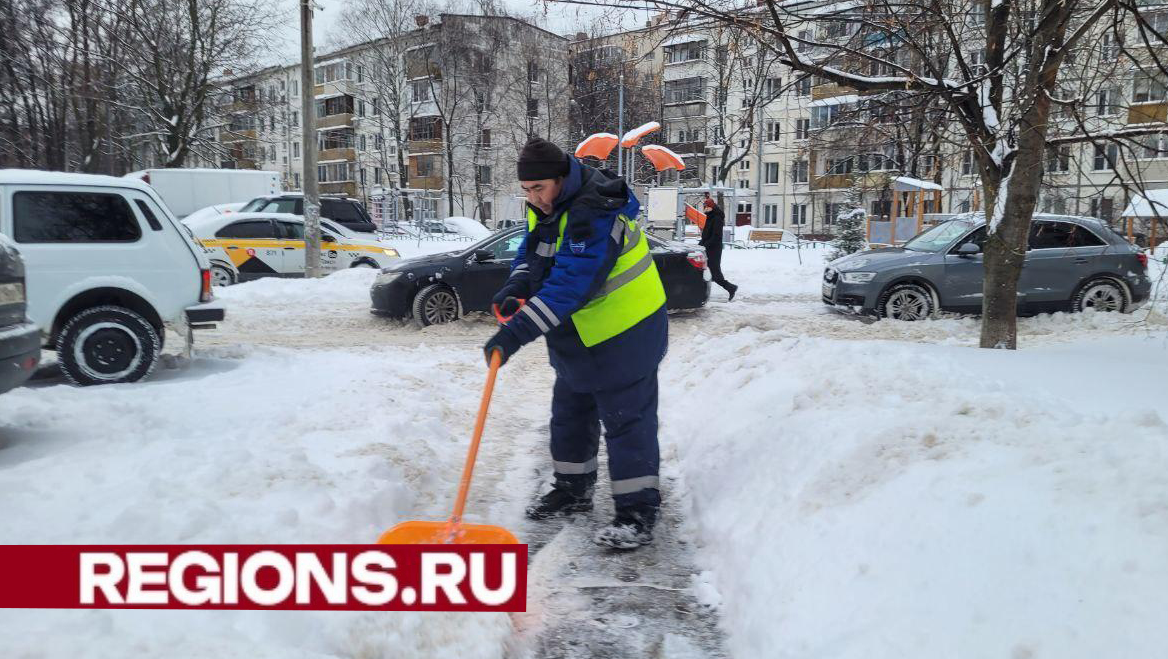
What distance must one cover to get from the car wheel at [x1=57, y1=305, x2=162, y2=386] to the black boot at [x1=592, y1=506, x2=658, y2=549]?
4.93 metres

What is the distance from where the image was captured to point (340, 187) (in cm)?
6156

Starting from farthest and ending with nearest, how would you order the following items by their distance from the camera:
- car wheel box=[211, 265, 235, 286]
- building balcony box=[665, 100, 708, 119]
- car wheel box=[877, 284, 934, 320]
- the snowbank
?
building balcony box=[665, 100, 708, 119]
car wheel box=[211, 265, 235, 286]
car wheel box=[877, 284, 934, 320]
the snowbank

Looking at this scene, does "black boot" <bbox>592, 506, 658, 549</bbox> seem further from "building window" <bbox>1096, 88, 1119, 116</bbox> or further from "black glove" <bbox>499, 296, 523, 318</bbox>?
"building window" <bbox>1096, 88, 1119, 116</bbox>

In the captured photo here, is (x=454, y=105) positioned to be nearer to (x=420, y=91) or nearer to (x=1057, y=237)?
(x=420, y=91)

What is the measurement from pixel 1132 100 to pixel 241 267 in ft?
46.1

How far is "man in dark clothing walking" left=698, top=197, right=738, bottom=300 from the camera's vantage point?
13547 mm

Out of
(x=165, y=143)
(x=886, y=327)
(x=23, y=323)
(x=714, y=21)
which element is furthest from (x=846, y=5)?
(x=165, y=143)

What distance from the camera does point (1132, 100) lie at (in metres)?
7.18

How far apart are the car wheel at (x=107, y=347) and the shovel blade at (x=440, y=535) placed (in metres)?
4.79

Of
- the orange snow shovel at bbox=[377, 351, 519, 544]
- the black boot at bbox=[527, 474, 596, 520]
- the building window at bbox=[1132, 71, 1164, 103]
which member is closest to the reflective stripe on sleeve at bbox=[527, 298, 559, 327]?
the orange snow shovel at bbox=[377, 351, 519, 544]

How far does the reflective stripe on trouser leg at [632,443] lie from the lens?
379cm

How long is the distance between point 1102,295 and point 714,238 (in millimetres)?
5809

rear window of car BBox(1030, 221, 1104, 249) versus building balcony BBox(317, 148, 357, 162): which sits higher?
building balcony BBox(317, 148, 357, 162)

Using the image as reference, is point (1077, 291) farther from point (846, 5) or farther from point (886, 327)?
point (846, 5)
